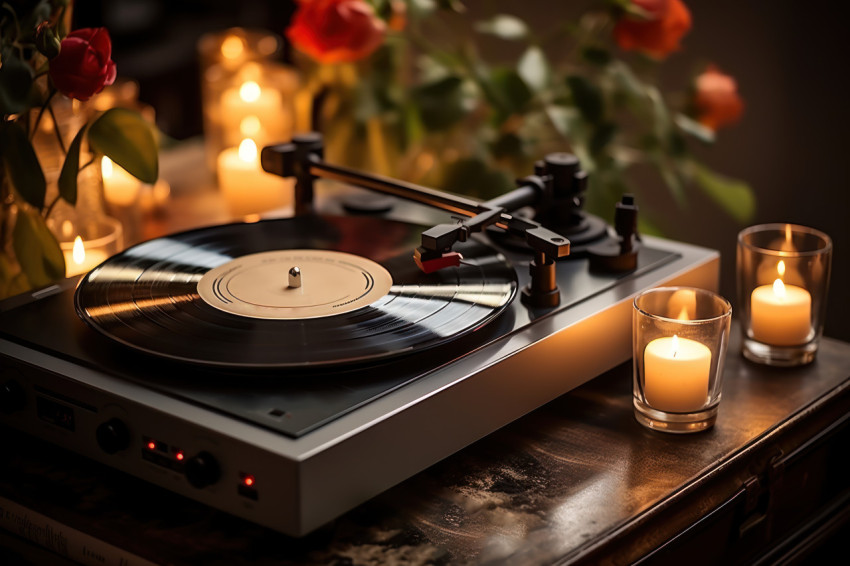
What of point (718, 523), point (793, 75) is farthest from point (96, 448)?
point (793, 75)

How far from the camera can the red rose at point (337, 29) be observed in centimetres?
139

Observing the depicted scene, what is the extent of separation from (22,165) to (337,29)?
0.50 meters

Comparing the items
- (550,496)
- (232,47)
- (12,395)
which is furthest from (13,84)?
(232,47)

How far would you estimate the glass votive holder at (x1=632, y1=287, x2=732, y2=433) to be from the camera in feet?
3.03

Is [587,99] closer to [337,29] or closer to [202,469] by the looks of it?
[337,29]

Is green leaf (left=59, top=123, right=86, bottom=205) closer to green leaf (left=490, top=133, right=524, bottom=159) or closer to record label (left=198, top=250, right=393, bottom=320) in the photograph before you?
record label (left=198, top=250, right=393, bottom=320)

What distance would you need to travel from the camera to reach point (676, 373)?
3.03 feet

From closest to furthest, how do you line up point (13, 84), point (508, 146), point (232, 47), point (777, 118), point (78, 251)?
point (13, 84)
point (78, 251)
point (508, 146)
point (232, 47)
point (777, 118)

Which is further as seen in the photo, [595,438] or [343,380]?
[595,438]

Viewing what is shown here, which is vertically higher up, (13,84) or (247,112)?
(13,84)

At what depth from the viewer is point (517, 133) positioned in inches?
60.7

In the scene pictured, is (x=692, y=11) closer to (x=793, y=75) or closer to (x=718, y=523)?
(x=793, y=75)

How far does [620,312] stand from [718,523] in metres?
0.21

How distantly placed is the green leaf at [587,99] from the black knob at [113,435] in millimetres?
834
